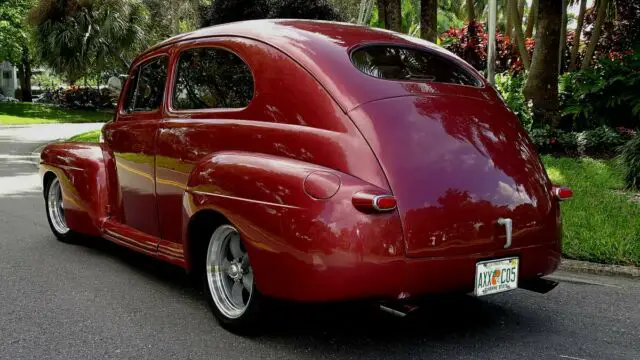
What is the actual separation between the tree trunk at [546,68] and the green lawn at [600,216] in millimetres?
2363

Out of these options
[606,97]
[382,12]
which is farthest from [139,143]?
[382,12]

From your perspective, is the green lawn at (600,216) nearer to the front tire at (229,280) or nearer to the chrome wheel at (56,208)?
the front tire at (229,280)

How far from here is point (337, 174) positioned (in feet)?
11.1

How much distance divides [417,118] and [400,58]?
0.72 meters

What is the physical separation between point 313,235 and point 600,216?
4661 mm

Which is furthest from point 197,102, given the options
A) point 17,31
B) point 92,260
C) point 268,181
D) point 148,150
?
point 17,31

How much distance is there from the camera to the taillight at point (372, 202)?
10.5ft

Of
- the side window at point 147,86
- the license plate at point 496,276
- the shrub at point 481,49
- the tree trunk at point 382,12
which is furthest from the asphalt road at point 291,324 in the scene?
the shrub at point 481,49

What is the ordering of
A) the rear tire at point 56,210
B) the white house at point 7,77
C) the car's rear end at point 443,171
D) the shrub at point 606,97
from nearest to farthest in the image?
the car's rear end at point 443,171 → the rear tire at point 56,210 → the shrub at point 606,97 → the white house at point 7,77

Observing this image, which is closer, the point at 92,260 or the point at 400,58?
the point at 400,58

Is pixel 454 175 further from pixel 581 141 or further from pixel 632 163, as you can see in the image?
pixel 581 141

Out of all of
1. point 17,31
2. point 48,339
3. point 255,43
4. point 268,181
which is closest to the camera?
point 268,181

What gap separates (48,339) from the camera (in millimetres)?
3830

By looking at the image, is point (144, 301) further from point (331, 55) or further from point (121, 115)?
point (331, 55)
